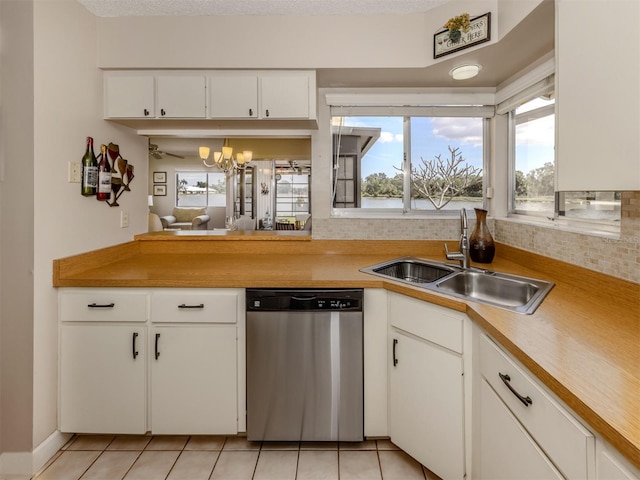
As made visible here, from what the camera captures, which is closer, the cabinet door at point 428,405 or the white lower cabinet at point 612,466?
the white lower cabinet at point 612,466

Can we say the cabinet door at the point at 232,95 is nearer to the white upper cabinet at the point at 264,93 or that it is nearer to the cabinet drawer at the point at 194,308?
the white upper cabinet at the point at 264,93

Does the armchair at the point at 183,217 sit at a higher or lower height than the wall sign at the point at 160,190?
lower

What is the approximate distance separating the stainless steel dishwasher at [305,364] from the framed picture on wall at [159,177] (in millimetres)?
7094

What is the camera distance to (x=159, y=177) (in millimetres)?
7898

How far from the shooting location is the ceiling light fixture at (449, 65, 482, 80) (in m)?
2.06

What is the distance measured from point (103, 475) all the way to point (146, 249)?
1.44 meters

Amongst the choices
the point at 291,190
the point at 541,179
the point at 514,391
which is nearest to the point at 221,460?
the point at 514,391

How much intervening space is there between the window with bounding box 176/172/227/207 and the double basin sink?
633cm

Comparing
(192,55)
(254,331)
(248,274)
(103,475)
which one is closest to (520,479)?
(254,331)

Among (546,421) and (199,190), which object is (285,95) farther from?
(199,190)

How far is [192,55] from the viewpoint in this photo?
6.87 feet

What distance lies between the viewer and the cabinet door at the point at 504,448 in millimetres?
961

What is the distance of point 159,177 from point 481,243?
24.6 feet

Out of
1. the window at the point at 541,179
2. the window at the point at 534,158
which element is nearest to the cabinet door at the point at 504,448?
the window at the point at 541,179
